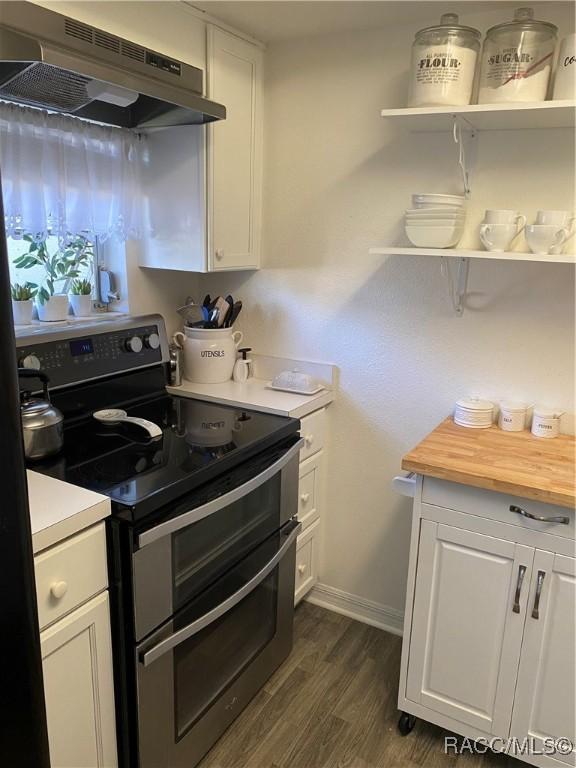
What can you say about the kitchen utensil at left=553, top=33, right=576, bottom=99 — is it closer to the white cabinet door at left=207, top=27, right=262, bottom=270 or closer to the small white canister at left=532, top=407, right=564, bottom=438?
the small white canister at left=532, top=407, right=564, bottom=438

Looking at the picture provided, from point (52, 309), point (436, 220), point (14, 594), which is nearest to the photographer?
point (14, 594)

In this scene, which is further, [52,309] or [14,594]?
[52,309]

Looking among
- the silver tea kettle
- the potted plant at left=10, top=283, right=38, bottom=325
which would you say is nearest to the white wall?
the potted plant at left=10, top=283, right=38, bottom=325

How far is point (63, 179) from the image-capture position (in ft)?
6.00

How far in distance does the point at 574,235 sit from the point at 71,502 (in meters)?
1.59

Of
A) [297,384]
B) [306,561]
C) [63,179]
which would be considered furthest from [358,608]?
[63,179]

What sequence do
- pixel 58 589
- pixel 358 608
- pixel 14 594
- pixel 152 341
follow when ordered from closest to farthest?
1. pixel 14 594
2. pixel 58 589
3. pixel 152 341
4. pixel 358 608

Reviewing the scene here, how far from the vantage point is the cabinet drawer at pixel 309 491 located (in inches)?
86.7

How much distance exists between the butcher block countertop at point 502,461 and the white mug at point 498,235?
0.59m

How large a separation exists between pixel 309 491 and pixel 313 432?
0.24 meters

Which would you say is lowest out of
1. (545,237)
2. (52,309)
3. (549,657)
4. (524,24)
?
(549,657)

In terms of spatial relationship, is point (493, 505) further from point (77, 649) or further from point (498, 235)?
point (77, 649)

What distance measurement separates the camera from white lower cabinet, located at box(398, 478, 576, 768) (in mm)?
1508

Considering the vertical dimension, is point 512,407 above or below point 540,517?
above
